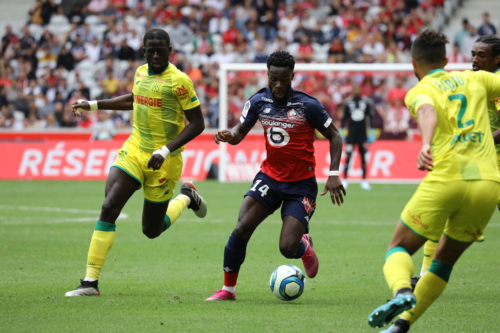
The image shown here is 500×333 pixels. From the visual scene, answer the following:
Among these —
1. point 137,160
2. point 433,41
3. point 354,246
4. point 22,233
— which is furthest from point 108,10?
point 433,41

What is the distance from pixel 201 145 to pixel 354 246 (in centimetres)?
1194

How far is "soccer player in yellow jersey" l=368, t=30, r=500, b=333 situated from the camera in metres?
5.11

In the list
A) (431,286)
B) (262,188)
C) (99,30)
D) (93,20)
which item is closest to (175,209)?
(262,188)

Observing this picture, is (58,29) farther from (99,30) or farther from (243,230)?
(243,230)

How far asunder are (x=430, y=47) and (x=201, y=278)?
4.09 meters

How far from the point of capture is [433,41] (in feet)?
17.6

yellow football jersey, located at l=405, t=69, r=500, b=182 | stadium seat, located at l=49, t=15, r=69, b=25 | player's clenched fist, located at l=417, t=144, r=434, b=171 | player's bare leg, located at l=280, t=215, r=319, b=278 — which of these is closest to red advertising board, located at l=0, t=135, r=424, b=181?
stadium seat, located at l=49, t=15, r=69, b=25

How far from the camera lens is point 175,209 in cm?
909

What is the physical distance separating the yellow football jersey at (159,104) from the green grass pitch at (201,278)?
153cm

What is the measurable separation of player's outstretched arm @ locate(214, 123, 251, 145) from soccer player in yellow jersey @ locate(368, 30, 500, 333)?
7.28 feet

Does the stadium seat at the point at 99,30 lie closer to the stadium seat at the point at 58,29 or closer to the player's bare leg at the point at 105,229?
the stadium seat at the point at 58,29

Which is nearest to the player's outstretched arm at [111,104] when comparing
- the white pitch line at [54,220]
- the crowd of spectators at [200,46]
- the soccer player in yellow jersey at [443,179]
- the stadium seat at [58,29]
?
the soccer player in yellow jersey at [443,179]

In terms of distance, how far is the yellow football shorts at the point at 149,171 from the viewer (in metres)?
7.77

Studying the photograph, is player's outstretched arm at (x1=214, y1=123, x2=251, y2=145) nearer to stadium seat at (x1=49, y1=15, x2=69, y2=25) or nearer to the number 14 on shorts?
the number 14 on shorts
